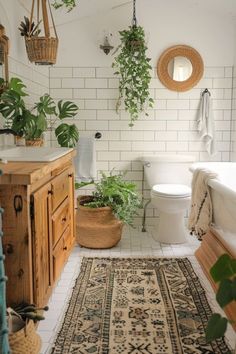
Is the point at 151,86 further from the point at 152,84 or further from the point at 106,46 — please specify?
the point at 106,46

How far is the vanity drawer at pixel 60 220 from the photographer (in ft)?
6.61

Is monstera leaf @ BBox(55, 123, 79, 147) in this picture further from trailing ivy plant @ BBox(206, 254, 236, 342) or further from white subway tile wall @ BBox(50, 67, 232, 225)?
trailing ivy plant @ BBox(206, 254, 236, 342)

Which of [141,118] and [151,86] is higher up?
[151,86]

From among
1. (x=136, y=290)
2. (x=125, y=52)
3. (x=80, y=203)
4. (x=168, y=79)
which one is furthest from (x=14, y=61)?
(x=136, y=290)

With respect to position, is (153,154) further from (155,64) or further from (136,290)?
(136,290)

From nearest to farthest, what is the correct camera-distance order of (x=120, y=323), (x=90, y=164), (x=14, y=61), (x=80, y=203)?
1. (x=120, y=323)
2. (x=14, y=61)
3. (x=80, y=203)
4. (x=90, y=164)

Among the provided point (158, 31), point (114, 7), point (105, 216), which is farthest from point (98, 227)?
point (114, 7)

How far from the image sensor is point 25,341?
146 cm

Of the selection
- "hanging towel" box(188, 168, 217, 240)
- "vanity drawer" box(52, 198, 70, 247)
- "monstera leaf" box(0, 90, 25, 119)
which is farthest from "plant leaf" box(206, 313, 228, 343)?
"monstera leaf" box(0, 90, 25, 119)

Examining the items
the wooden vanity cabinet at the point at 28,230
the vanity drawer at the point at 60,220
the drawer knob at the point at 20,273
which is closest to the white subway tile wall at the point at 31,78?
the vanity drawer at the point at 60,220

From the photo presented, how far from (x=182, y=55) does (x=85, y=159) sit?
1.38 meters

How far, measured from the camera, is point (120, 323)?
6.49 ft

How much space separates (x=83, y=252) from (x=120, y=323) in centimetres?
116

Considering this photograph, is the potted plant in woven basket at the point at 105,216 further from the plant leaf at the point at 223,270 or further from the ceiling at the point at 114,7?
the plant leaf at the point at 223,270
